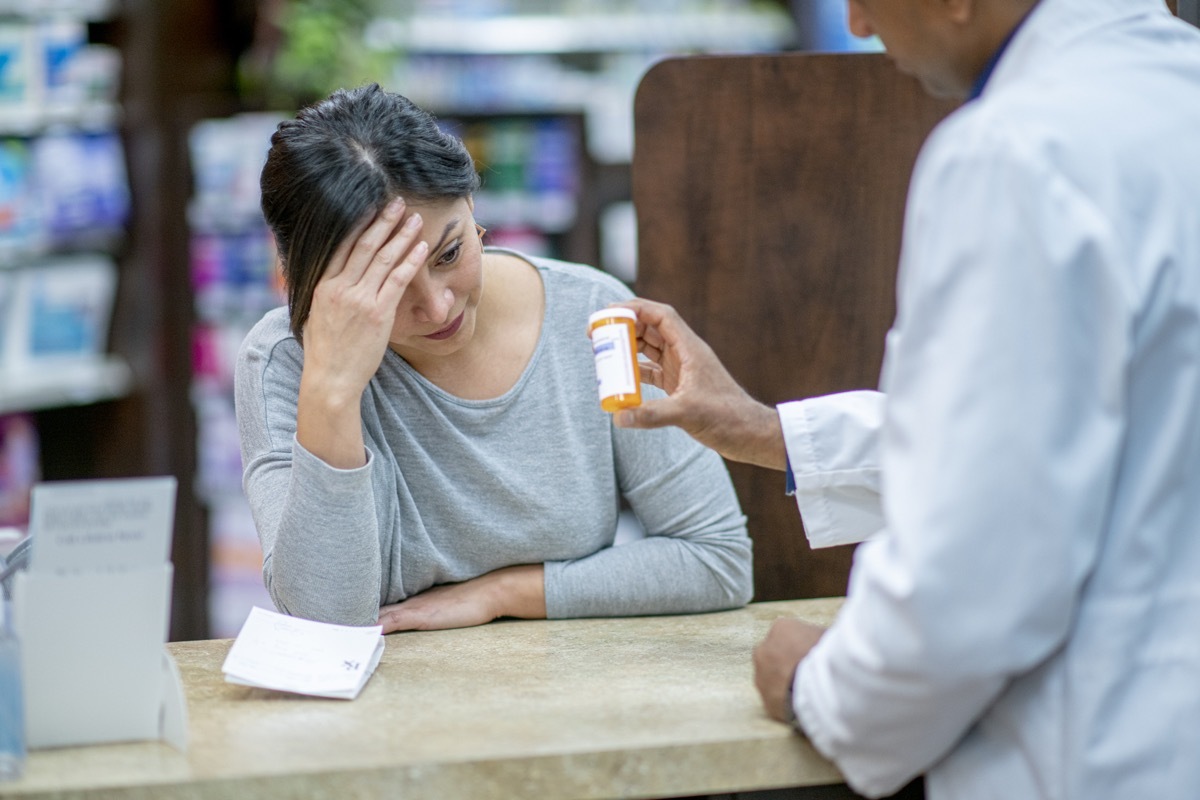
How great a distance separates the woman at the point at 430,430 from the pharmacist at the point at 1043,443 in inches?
28.9

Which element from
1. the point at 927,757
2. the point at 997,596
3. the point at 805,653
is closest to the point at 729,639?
the point at 805,653

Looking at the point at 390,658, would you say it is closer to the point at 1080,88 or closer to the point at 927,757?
the point at 927,757

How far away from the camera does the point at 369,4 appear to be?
4.67 m

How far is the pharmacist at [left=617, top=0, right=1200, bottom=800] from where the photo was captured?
1031mm

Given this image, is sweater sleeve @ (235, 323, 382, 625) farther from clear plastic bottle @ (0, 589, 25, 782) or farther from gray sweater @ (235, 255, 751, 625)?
clear plastic bottle @ (0, 589, 25, 782)

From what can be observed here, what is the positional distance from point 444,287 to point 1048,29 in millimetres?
952

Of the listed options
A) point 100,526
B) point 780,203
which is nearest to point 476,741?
point 100,526

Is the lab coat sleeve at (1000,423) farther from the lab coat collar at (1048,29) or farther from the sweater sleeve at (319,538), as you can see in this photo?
the sweater sleeve at (319,538)

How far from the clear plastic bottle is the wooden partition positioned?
1.24 metres

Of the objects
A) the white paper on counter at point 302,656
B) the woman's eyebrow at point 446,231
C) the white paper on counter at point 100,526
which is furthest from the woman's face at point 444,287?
the white paper on counter at point 100,526

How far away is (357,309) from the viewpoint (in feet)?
5.80

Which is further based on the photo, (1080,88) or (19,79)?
(19,79)

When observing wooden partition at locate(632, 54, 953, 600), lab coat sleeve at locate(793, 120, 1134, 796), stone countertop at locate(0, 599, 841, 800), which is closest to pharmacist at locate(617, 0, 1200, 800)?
lab coat sleeve at locate(793, 120, 1134, 796)

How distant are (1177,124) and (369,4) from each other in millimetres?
3993
